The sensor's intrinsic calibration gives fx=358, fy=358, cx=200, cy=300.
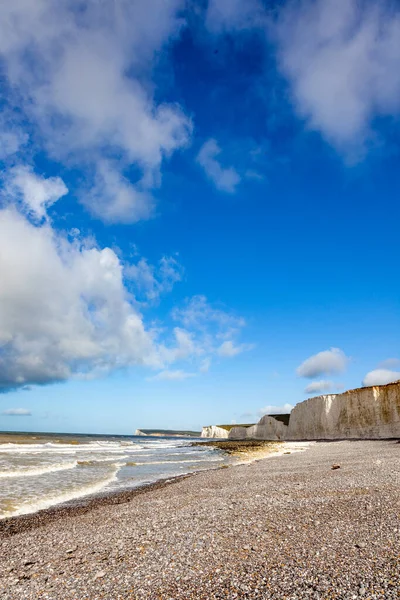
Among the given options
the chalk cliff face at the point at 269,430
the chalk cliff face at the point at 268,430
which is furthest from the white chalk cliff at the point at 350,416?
the chalk cliff face at the point at 268,430

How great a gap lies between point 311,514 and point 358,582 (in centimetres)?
350

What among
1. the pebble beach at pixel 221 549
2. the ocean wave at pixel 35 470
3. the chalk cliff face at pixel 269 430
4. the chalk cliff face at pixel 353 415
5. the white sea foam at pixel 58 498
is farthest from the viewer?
the chalk cliff face at pixel 269 430

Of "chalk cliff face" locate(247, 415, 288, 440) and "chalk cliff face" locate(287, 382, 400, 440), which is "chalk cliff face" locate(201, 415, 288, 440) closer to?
"chalk cliff face" locate(247, 415, 288, 440)

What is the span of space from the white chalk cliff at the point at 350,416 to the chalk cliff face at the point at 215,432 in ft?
255

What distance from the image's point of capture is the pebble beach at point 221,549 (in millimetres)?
4707

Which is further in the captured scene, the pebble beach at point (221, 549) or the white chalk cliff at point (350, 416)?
the white chalk cliff at point (350, 416)

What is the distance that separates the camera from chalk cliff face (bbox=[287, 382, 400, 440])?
4497 centimetres

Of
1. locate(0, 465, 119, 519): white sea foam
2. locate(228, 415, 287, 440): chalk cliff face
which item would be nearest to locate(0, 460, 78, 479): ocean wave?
locate(0, 465, 119, 519): white sea foam

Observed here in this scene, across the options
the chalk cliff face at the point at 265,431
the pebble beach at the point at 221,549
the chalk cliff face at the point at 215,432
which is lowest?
the chalk cliff face at the point at 215,432

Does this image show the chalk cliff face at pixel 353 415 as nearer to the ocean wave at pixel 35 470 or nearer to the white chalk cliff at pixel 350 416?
the white chalk cliff at pixel 350 416

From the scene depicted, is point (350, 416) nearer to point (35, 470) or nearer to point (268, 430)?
point (35, 470)

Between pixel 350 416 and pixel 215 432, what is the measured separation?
119821 millimetres

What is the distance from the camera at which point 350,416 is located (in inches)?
2106

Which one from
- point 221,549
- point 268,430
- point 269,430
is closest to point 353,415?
point 269,430
